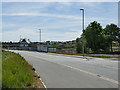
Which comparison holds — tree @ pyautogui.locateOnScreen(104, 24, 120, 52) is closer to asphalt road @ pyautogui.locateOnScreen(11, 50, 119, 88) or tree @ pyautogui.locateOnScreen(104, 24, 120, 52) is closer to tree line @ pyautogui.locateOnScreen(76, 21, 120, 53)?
tree line @ pyautogui.locateOnScreen(76, 21, 120, 53)

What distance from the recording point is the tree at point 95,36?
63.2 m

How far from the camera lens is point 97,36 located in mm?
63562

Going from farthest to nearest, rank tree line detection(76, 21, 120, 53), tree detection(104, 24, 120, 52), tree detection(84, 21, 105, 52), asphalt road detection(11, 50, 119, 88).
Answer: tree detection(84, 21, 105, 52) < tree line detection(76, 21, 120, 53) < tree detection(104, 24, 120, 52) < asphalt road detection(11, 50, 119, 88)

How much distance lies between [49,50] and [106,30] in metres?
21.8

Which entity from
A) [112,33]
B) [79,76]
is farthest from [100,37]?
[79,76]

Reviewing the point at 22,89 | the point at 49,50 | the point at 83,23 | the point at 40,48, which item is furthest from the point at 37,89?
the point at 40,48

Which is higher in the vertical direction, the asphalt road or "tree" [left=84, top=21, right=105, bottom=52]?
"tree" [left=84, top=21, right=105, bottom=52]

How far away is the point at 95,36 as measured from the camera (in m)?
63.9

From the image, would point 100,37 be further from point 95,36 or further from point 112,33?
point 112,33

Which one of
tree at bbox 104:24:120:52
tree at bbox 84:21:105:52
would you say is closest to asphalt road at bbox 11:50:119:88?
tree at bbox 104:24:120:52

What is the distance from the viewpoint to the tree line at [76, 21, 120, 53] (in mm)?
60450

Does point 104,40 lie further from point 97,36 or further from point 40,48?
point 40,48

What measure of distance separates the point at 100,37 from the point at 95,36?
1816 millimetres

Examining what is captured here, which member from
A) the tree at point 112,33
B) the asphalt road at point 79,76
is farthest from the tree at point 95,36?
the asphalt road at point 79,76
